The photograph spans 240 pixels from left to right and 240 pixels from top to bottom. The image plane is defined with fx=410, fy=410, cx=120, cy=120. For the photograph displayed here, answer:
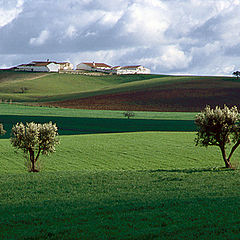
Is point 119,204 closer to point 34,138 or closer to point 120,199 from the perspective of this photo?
point 120,199

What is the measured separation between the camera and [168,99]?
402 feet

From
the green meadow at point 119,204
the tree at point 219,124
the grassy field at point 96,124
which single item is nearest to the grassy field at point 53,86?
the grassy field at point 96,124

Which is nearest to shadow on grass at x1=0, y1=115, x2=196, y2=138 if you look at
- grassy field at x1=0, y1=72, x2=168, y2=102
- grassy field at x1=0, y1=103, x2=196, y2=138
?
grassy field at x1=0, y1=103, x2=196, y2=138

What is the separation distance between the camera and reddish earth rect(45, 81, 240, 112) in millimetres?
113812

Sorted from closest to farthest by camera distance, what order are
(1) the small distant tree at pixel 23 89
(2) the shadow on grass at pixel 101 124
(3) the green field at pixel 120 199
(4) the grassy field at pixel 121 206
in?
Result: (4) the grassy field at pixel 121 206 < (3) the green field at pixel 120 199 < (2) the shadow on grass at pixel 101 124 < (1) the small distant tree at pixel 23 89

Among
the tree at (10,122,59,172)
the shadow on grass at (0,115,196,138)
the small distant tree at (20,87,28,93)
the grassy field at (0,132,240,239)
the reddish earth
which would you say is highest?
the small distant tree at (20,87,28,93)

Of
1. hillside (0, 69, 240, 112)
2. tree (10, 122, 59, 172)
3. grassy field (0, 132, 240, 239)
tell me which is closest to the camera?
grassy field (0, 132, 240, 239)

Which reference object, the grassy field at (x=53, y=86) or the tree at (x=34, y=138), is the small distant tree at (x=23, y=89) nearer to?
the grassy field at (x=53, y=86)

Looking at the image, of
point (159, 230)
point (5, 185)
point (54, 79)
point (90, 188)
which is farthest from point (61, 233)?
point (54, 79)

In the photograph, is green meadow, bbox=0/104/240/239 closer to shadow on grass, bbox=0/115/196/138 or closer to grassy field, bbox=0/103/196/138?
shadow on grass, bbox=0/115/196/138

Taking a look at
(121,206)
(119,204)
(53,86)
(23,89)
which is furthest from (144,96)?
(121,206)

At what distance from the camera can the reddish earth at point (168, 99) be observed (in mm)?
113812

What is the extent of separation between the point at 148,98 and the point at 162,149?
78.4 m

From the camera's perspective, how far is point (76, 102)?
124125 millimetres
